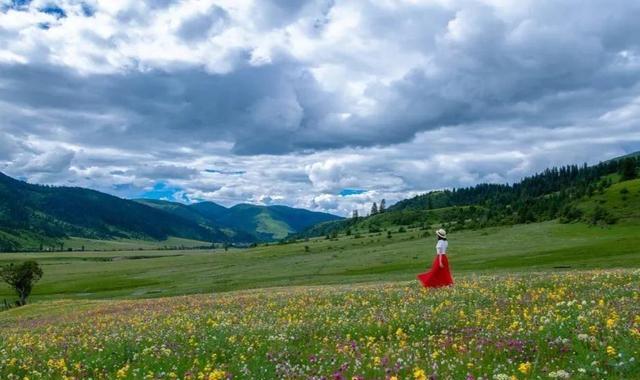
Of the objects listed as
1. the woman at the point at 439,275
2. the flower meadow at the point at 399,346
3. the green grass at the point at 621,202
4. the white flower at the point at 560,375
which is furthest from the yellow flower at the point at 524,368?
the green grass at the point at 621,202

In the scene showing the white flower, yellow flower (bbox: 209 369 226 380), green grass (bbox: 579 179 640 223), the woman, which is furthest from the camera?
green grass (bbox: 579 179 640 223)

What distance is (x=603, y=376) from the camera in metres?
7.34

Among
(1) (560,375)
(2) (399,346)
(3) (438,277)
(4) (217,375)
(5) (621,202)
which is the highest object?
(5) (621,202)

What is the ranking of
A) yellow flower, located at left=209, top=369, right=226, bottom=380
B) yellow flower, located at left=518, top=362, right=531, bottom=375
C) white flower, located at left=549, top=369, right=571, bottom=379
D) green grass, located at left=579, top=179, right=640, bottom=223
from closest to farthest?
white flower, located at left=549, top=369, right=571, bottom=379 → yellow flower, located at left=518, top=362, right=531, bottom=375 → yellow flower, located at left=209, top=369, right=226, bottom=380 → green grass, located at left=579, top=179, right=640, bottom=223

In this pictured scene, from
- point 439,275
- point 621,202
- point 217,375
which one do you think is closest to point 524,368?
point 217,375

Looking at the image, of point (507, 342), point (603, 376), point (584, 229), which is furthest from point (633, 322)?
point (584, 229)

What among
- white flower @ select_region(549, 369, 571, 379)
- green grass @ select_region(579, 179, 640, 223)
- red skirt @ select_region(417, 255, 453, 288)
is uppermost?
green grass @ select_region(579, 179, 640, 223)

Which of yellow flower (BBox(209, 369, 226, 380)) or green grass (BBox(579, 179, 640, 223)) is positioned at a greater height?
green grass (BBox(579, 179, 640, 223))

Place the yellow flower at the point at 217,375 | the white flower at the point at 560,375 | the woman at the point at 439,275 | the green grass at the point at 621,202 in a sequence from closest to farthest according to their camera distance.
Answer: the white flower at the point at 560,375 < the yellow flower at the point at 217,375 < the woman at the point at 439,275 < the green grass at the point at 621,202

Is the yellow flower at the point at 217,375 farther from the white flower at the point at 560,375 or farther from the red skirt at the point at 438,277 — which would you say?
the red skirt at the point at 438,277

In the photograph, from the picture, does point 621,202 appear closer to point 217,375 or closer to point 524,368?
point 524,368

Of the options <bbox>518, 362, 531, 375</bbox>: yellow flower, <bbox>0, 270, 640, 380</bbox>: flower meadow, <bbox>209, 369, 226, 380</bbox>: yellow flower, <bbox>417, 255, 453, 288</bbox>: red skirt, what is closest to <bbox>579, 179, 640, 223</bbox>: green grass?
<bbox>417, 255, 453, 288</bbox>: red skirt

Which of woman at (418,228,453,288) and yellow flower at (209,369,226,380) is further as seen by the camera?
woman at (418,228,453,288)

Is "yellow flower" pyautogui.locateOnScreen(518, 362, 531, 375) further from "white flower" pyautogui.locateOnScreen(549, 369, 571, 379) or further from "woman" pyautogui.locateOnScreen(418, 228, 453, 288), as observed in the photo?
"woman" pyautogui.locateOnScreen(418, 228, 453, 288)
